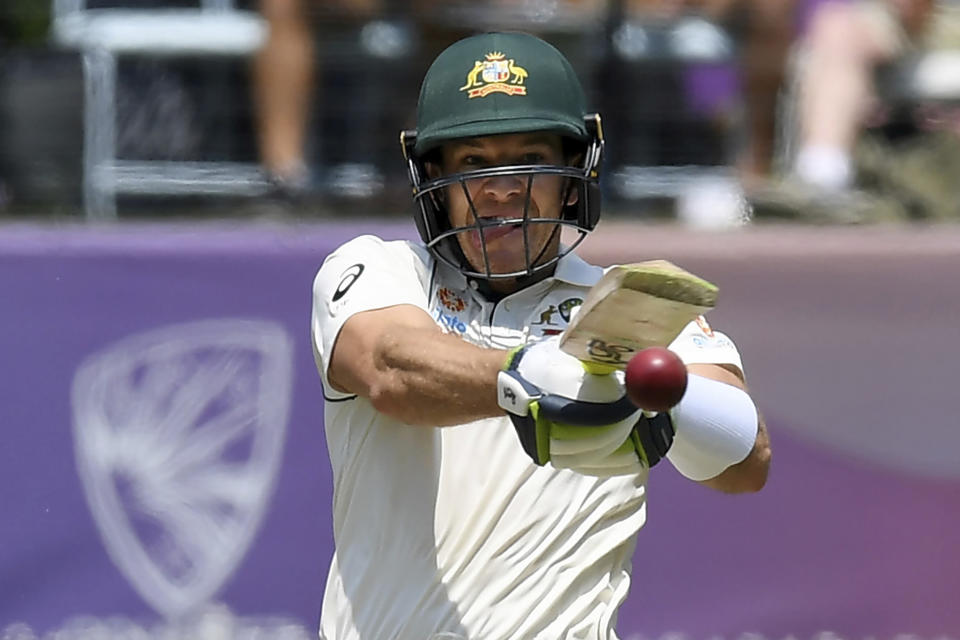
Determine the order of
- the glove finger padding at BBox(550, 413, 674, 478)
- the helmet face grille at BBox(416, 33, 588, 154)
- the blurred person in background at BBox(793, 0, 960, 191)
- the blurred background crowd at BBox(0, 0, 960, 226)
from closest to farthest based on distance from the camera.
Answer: the glove finger padding at BBox(550, 413, 674, 478)
the helmet face grille at BBox(416, 33, 588, 154)
the blurred background crowd at BBox(0, 0, 960, 226)
the blurred person in background at BBox(793, 0, 960, 191)

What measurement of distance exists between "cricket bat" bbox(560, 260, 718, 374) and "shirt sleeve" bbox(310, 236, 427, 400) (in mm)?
558

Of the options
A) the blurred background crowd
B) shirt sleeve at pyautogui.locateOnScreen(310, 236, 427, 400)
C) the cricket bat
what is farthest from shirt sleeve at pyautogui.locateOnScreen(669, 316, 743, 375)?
the blurred background crowd

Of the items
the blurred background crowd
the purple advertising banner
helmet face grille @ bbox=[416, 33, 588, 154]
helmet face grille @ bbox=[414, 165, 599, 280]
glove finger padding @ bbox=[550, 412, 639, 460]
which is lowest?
the purple advertising banner

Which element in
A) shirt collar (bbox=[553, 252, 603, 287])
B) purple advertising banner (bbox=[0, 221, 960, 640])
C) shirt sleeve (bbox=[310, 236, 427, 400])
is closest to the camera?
shirt sleeve (bbox=[310, 236, 427, 400])

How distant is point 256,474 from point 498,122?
255 centimetres

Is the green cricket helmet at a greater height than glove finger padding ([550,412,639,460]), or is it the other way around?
the green cricket helmet

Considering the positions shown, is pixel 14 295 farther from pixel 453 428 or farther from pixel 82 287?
pixel 453 428

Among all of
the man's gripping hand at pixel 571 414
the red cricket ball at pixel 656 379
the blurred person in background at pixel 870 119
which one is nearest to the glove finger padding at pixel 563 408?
the man's gripping hand at pixel 571 414

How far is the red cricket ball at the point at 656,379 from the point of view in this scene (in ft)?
6.88

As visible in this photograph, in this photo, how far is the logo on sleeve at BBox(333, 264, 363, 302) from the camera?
2.87m

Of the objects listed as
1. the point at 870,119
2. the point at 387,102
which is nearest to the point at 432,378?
the point at 387,102

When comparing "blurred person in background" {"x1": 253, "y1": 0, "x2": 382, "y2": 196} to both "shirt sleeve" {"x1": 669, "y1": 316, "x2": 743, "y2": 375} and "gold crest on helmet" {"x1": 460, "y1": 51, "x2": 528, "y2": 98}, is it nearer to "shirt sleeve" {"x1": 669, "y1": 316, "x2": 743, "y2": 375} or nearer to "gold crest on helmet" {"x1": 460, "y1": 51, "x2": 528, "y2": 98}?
"gold crest on helmet" {"x1": 460, "y1": 51, "x2": 528, "y2": 98}

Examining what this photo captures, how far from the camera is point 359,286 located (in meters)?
2.85

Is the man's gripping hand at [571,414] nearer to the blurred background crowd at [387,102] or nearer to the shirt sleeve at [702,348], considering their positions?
the shirt sleeve at [702,348]
